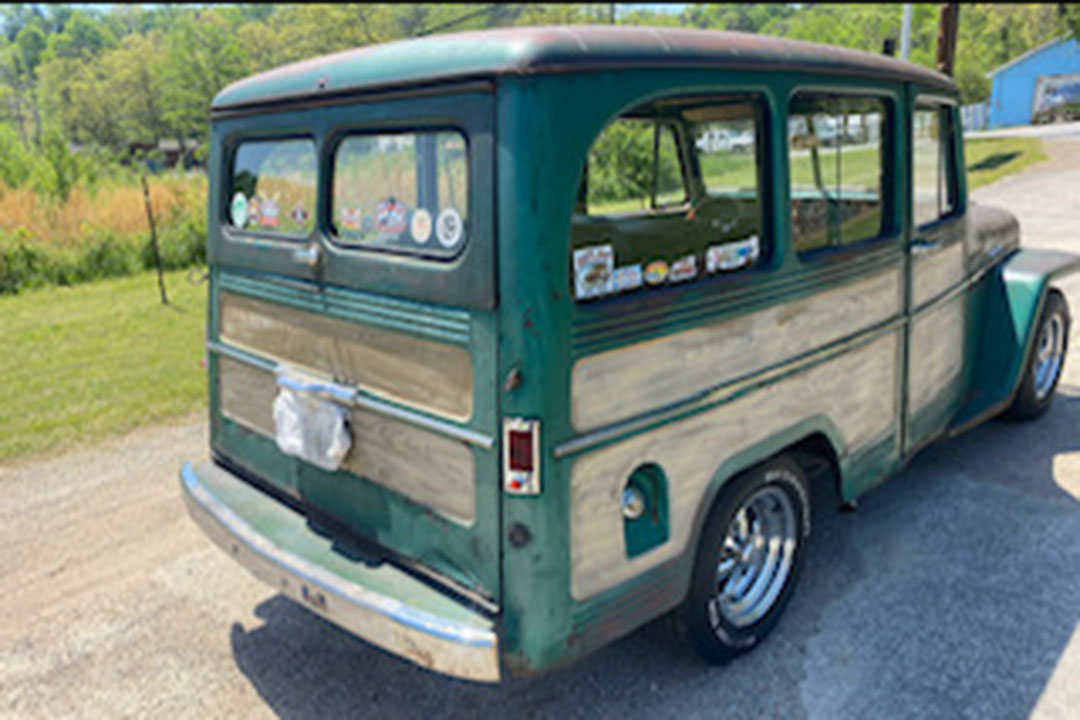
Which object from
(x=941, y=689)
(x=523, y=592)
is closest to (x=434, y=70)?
(x=523, y=592)

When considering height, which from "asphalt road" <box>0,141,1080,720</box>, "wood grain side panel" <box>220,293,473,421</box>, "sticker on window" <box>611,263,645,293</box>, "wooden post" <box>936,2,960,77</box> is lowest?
"asphalt road" <box>0,141,1080,720</box>

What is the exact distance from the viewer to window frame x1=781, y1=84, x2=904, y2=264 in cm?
321

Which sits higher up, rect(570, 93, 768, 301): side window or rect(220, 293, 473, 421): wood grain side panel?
rect(570, 93, 768, 301): side window

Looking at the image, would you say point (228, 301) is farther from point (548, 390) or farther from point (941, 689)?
point (941, 689)

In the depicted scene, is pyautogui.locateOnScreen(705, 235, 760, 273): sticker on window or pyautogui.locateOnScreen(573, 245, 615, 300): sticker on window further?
pyautogui.locateOnScreen(705, 235, 760, 273): sticker on window

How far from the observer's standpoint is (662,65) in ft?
8.63

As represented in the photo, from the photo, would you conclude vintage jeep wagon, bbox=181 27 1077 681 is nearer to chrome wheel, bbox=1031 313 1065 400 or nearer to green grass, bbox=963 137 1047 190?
chrome wheel, bbox=1031 313 1065 400

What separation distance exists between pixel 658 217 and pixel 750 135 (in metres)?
1.14

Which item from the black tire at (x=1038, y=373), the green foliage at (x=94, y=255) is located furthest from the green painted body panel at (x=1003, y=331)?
the green foliage at (x=94, y=255)

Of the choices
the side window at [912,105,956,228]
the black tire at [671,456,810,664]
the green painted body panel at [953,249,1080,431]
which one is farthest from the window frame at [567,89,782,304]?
the green painted body panel at [953,249,1080,431]

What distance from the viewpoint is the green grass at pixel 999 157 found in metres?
21.7

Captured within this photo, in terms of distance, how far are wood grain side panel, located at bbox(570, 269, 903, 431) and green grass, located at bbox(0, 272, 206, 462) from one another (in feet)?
15.9

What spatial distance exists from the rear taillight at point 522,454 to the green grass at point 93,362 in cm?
471

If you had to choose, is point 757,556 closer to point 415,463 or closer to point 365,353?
point 415,463
